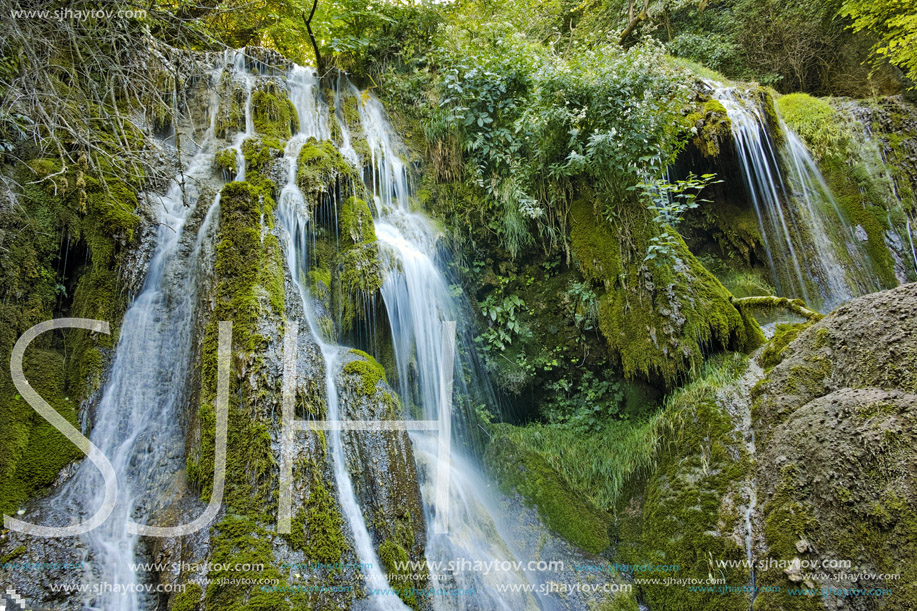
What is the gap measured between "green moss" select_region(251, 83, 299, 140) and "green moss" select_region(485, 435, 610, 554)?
577cm

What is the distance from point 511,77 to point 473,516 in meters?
6.43

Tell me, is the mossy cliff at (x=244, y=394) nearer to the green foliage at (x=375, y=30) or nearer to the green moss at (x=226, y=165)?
the green moss at (x=226, y=165)

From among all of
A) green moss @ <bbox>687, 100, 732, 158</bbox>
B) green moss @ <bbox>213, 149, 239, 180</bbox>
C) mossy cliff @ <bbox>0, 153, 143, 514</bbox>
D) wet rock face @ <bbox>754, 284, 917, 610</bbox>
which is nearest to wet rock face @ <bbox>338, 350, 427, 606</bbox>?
mossy cliff @ <bbox>0, 153, 143, 514</bbox>

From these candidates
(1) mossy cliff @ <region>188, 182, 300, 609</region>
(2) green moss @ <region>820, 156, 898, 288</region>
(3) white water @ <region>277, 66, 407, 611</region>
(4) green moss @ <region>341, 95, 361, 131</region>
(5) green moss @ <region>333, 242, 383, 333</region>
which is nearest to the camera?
(1) mossy cliff @ <region>188, 182, 300, 609</region>

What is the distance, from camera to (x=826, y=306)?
Answer: 6.43 meters

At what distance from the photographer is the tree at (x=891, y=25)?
285 inches

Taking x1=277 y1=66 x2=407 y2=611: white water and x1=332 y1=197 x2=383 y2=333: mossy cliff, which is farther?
x1=332 y1=197 x2=383 y2=333: mossy cliff

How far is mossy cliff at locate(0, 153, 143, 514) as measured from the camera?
387 centimetres

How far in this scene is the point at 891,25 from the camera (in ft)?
24.8

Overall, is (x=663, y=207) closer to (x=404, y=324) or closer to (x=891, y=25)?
(x=404, y=324)

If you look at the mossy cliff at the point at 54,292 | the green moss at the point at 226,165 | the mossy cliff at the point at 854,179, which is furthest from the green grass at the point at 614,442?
the green moss at the point at 226,165

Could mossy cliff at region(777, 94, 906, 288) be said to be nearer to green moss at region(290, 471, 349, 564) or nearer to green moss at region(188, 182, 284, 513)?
green moss at region(290, 471, 349, 564)

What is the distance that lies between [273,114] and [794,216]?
839cm

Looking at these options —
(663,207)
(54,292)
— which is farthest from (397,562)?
(663,207)
